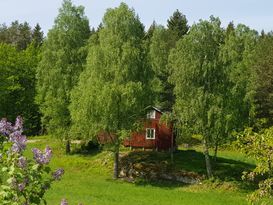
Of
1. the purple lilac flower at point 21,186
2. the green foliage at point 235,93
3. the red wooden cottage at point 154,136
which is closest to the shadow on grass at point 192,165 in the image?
the red wooden cottage at point 154,136

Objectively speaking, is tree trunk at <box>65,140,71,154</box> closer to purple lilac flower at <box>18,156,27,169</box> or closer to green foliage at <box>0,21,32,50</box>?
purple lilac flower at <box>18,156,27,169</box>

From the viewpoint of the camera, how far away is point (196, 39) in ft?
141

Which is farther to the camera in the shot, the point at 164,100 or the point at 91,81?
the point at 164,100

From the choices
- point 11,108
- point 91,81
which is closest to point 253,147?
point 91,81

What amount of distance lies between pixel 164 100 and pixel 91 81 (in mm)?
19778

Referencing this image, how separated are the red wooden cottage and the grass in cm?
325

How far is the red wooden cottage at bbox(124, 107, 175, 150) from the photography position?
178 feet

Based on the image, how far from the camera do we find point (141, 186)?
41.2m

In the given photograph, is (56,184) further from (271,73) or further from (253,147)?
(271,73)

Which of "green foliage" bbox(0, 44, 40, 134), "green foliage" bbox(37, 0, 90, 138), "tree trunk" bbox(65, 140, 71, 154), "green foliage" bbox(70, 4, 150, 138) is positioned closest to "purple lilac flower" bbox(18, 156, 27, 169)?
"green foliage" bbox(70, 4, 150, 138)

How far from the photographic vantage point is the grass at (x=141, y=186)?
34.8 metres

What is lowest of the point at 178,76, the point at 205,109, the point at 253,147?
the point at 253,147

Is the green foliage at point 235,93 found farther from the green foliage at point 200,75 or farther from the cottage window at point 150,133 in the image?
the cottage window at point 150,133

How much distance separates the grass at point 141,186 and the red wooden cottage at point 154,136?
3.25 meters
